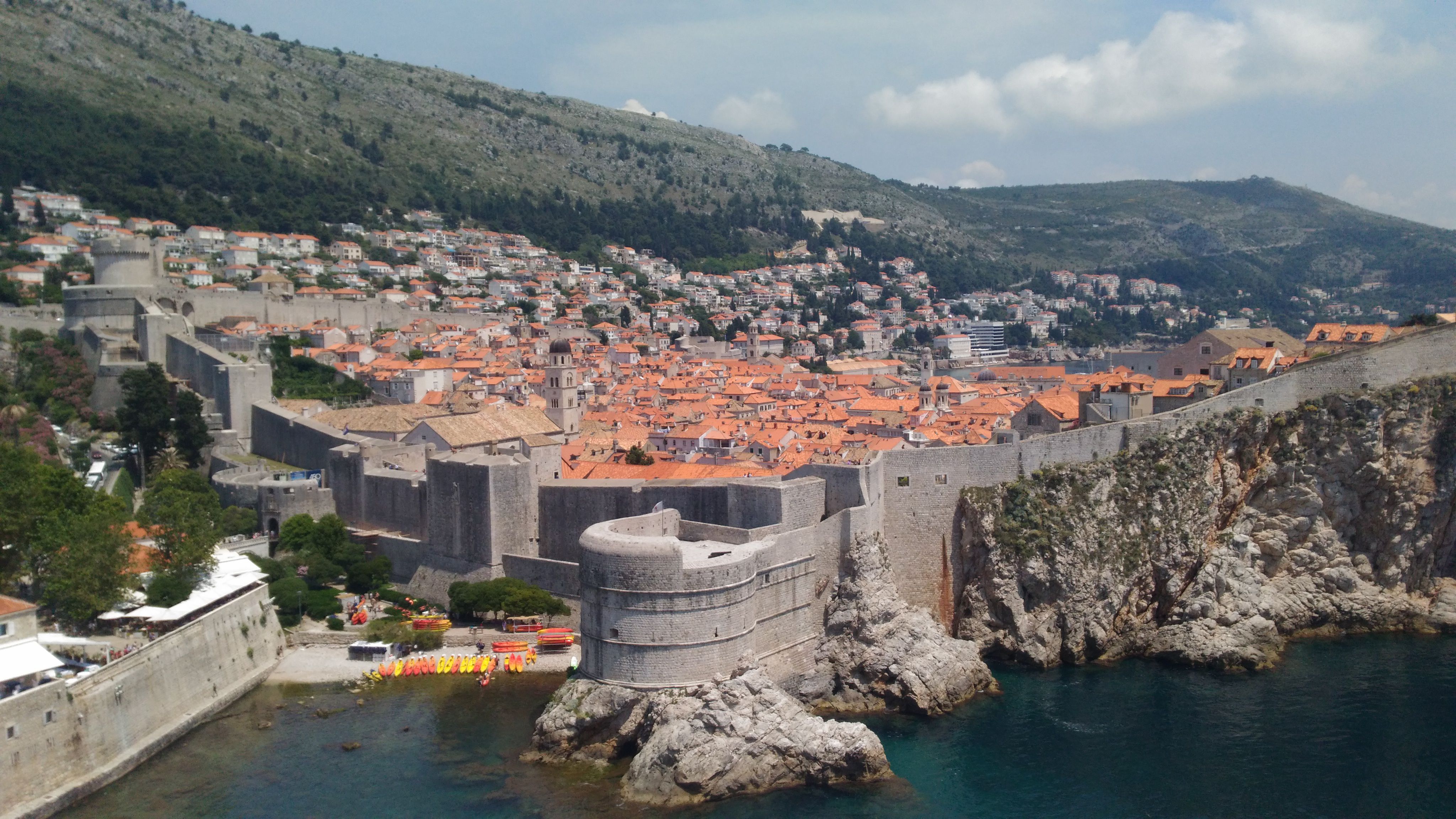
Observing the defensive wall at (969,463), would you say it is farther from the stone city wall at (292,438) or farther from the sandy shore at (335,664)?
the stone city wall at (292,438)

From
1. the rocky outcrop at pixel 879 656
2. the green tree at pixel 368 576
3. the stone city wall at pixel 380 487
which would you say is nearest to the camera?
the rocky outcrop at pixel 879 656

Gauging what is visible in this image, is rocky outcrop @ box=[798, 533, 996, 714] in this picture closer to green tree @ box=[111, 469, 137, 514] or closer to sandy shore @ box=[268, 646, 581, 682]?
sandy shore @ box=[268, 646, 581, 682]

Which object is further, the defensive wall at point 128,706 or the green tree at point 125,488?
the green tree at point 125,488

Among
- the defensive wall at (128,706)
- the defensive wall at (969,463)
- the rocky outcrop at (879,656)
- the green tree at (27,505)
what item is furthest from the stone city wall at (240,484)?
the defensive wall at (969,463)


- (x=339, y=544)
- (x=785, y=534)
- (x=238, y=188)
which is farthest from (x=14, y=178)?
(x=785, y=534)

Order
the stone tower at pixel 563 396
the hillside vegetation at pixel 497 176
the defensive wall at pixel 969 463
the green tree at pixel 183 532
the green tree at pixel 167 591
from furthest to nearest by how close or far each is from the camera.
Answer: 1. the hillside vegetation at pixel 497 176
2. the stone tower at pixel 563 396
3. the defensive wall at pixel 969 463
4. the green tree at pixel 183 532
5. the green tree at pixel 167 591

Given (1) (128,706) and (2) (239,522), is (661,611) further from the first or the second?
(2) (239,522)

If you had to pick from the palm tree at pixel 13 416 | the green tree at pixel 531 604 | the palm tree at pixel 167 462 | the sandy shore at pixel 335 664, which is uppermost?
the palm tree at pixel 13 416

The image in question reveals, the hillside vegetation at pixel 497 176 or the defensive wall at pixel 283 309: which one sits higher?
the hillside vegetation at pixel 497 176

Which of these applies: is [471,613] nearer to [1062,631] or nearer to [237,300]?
[1062,631]
